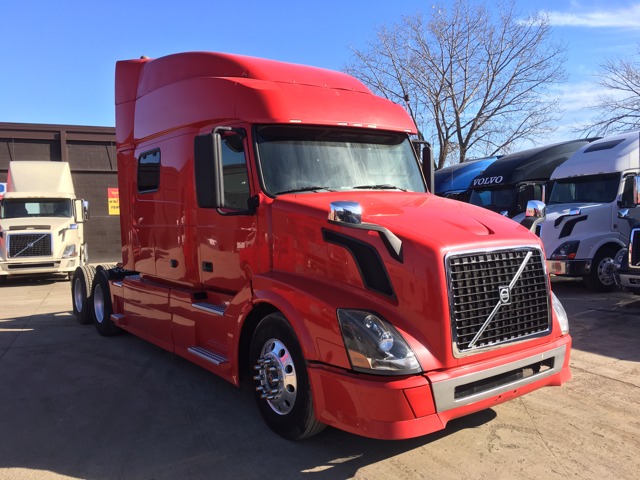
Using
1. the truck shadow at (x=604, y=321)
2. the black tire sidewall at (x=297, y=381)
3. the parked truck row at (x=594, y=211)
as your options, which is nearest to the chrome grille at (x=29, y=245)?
the black tire sidewall at (x=297, y=381)

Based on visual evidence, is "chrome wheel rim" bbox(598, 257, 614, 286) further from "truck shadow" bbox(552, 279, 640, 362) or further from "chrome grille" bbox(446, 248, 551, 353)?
"chrome grille" bbox(446, 248, 551, 353)

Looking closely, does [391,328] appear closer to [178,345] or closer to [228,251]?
[228,251]

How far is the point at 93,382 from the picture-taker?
5457 millimetres

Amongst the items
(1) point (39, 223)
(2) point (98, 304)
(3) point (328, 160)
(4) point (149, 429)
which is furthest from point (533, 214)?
(1) point (39, 223)

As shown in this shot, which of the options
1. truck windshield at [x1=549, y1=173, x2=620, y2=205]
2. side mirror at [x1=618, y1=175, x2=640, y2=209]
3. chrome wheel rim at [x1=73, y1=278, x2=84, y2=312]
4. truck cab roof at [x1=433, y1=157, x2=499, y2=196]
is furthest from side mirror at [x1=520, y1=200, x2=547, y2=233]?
truck cab roof at [x1=433, y1=157, x2=499, y2=196]

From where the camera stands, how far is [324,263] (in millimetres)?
3689

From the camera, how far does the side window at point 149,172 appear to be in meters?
5.79

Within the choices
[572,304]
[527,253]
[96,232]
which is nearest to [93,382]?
[527,253]

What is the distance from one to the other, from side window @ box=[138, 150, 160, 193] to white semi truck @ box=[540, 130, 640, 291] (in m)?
8.09

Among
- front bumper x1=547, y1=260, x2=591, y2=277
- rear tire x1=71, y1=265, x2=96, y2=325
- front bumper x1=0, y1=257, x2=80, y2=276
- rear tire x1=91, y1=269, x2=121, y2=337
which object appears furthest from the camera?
front bumper x1=0, y1=257, x2=80, y2=276

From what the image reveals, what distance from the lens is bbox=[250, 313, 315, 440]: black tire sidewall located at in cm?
364

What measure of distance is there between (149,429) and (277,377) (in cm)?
121

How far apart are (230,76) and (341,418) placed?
319 centimetres

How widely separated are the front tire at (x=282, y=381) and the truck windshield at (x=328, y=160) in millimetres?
1116
